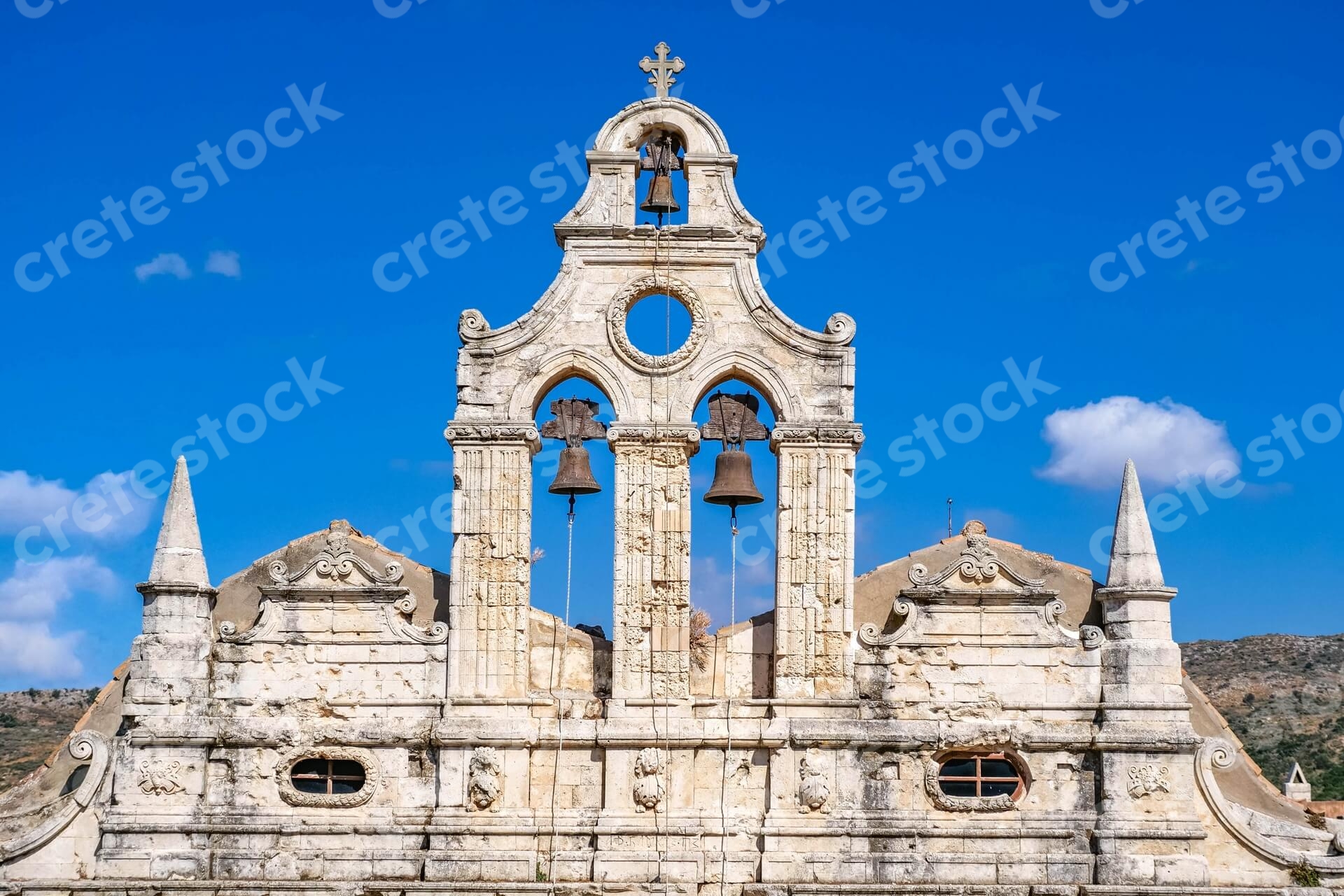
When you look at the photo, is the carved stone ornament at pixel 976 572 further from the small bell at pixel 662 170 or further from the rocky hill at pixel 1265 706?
the rocky hill at pixel 1265 706

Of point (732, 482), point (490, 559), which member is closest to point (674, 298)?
point (732, 482)

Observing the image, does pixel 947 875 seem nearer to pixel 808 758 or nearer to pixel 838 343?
pixel 808 758

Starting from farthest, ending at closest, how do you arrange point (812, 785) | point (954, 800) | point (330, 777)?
point (330, 777) → point (954, 800) → point (812, 785)

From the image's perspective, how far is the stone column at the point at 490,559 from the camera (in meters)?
18.9

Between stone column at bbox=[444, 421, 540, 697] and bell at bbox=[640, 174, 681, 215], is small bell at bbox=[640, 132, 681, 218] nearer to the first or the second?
bell at bbox=[640, 174, 681, 215]

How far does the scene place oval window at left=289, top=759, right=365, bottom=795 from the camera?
1911 centimetres

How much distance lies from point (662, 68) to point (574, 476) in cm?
468

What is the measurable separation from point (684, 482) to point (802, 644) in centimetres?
214

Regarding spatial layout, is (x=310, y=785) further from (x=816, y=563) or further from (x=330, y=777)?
(x=816, y=563)

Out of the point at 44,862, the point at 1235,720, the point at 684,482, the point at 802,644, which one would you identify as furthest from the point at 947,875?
the point at 1235,720

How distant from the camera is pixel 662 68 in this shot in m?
19.8

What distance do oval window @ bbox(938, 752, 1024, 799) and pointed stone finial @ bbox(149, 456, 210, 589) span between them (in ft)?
27.3

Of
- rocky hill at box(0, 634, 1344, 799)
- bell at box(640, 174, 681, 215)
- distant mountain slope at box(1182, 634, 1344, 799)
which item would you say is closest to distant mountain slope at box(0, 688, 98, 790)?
rocky hill at box(0, 634, 1344, 799)

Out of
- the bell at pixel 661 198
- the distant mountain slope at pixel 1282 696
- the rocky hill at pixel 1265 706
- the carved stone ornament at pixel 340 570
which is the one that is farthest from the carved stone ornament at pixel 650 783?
the distant mountain slope at pixel 1282 696
